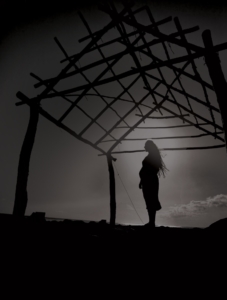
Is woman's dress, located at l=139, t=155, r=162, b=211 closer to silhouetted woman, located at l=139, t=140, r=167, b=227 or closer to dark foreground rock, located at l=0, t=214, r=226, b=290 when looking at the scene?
silhouetted woman, located at l=139, t=140, r=167, b=227

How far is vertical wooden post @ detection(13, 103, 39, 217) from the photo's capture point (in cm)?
440

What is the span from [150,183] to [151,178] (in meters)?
0.15

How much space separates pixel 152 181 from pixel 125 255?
3782 millimetres

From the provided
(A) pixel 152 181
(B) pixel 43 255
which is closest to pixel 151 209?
(A) pixel 152 181

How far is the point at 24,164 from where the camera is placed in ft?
16.0

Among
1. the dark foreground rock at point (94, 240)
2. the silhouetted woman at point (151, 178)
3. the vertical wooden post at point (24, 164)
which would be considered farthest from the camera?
the silhouetted woman at point (151, 178)

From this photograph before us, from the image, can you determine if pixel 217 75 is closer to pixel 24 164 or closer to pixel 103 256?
pixel 103 256

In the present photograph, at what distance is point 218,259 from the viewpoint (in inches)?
81.0

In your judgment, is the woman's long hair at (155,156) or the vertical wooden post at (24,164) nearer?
the vertical wooden post at (24,164)

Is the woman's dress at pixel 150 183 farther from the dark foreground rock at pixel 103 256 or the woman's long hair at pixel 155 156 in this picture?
the dark foreground rock at pixel 103 256

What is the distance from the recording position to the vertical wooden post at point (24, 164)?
14.4ft

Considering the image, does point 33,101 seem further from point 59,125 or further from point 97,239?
point 97,239

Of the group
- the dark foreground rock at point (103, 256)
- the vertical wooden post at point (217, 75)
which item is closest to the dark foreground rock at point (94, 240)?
the dark foreground rock at point (103, 256)

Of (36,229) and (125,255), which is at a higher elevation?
(36,229)
